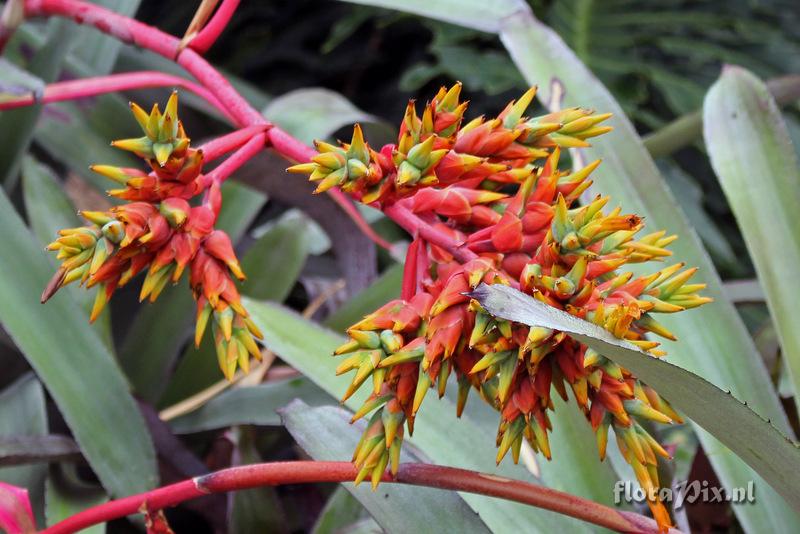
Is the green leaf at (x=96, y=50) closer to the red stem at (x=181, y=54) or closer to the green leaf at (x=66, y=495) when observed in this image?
the red stem at (x=181, y=54)

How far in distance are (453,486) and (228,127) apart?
839 millimetres

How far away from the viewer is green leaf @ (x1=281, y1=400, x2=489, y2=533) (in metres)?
0.56

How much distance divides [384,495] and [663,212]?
41cm

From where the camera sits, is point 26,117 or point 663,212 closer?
point 663,212

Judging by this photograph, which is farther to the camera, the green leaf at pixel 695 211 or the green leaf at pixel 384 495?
the green leaf at pixel 695 211

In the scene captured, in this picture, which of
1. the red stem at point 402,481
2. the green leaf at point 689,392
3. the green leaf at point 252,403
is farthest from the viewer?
the green leaf at point 252,403

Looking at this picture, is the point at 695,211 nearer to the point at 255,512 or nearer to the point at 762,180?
the point at 762,180

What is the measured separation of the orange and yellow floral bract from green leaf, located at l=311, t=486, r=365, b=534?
34cm

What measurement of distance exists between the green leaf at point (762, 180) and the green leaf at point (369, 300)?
36 centimetres

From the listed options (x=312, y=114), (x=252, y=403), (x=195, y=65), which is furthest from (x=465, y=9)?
(x=252, y=403)

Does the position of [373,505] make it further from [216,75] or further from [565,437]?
[216,75]

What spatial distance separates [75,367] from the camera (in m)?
0.72

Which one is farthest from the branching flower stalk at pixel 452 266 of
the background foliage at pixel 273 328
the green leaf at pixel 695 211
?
the green leaf at pixel 695 211

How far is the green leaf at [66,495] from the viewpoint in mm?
722
